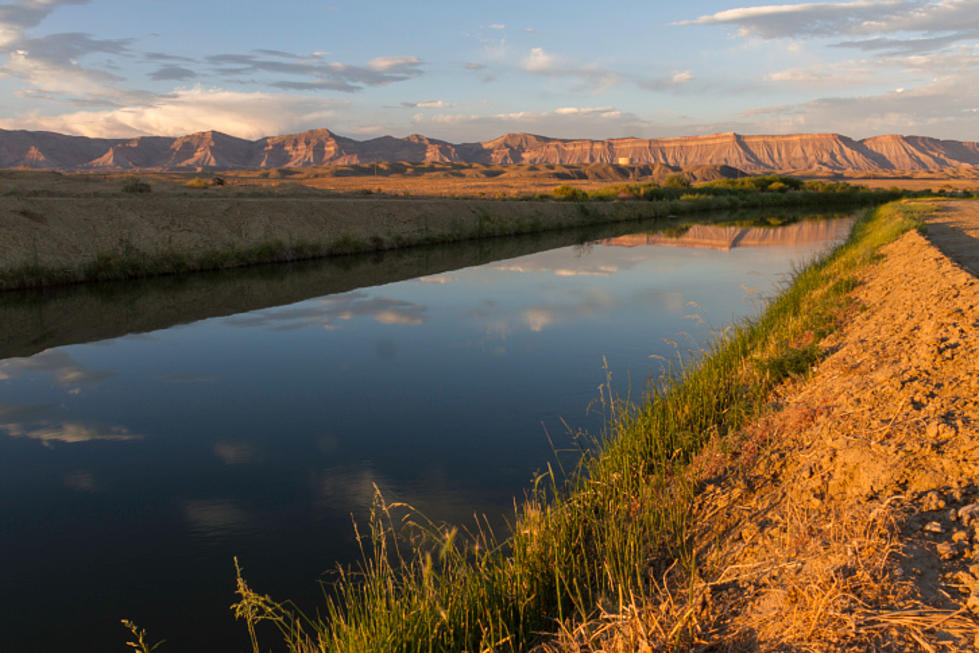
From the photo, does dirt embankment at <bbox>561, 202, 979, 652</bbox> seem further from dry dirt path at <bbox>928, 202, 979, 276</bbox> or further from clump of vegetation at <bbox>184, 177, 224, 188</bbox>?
clump of vegetation at <bbox>184, 177, 224, 188</bbox>

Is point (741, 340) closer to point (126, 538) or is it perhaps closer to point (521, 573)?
point (521, 573)

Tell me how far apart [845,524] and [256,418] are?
7.11 m

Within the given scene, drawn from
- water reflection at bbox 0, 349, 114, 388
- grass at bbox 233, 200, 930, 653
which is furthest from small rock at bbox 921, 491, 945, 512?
water reflection at bbox 0, 349, 114, 388

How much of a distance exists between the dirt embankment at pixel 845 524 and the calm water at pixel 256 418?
2351 mm

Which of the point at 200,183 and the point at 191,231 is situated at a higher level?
the point at 200,183

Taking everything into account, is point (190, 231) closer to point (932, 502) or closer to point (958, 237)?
point (932, 502)

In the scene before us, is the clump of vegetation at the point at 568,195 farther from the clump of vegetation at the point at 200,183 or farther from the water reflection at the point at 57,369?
the water reflection at the point at 57,369

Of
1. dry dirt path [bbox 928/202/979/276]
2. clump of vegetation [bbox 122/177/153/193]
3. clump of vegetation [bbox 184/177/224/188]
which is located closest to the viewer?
dry dirt path [bbox 928/202/979/276]

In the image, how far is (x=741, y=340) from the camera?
884 cm

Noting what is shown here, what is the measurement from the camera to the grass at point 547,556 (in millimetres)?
3414

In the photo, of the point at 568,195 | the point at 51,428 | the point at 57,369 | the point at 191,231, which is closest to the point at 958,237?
the point at 51,428

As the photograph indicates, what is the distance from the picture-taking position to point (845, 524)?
3.63 metres

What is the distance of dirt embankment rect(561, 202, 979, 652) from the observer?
9.54 ft

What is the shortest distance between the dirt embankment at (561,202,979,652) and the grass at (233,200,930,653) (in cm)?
21
